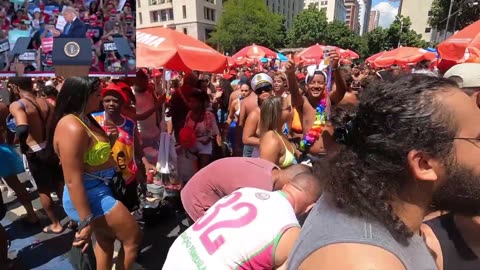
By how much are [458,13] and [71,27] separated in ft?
93.5

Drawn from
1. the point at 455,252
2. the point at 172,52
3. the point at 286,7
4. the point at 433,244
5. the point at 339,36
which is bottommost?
the point at 455,252

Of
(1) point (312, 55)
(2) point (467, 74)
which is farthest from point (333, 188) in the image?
(1) point (312, 55)

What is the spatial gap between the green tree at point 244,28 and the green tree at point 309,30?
8475mm

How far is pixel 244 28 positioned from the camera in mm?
49594

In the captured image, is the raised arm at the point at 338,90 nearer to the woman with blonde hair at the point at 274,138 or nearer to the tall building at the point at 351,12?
the woman with blonde hair at the point at 274,138

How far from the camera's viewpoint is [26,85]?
142 inches

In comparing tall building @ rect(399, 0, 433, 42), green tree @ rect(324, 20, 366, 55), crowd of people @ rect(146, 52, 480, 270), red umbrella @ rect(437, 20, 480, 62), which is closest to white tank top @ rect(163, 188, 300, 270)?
crowd of people @ rect(146, 52, 480, 270)

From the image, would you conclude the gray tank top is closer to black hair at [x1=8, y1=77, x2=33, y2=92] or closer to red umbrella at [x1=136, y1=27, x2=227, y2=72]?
red umbrella at [x1=136, y1=27, x2=227, y2=72]

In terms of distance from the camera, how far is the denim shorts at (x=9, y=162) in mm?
3477

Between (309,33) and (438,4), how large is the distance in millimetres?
31689

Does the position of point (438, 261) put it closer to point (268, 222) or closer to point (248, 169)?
point (268, 222)

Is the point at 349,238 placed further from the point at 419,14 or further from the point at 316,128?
the point at 419,14

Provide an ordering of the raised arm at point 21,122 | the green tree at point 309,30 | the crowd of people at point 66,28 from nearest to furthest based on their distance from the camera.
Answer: the crowd of people at point 66,28 < the raised arm at point 21,122 < the green tree at point 309,30

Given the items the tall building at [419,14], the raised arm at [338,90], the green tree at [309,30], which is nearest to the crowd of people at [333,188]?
the raised arm at [338,90]
